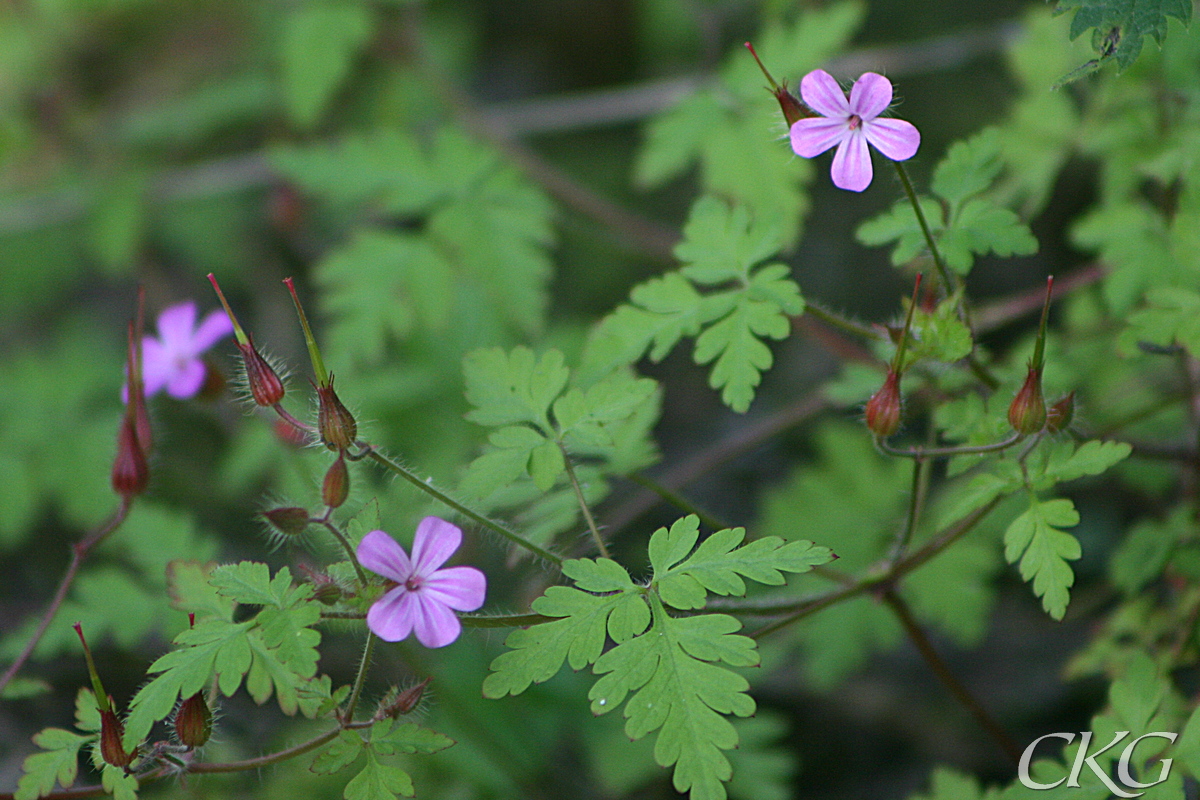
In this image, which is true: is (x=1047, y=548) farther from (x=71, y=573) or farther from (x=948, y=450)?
(x=71, y=573)

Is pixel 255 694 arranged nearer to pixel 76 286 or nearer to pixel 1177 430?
pixel 1177 430

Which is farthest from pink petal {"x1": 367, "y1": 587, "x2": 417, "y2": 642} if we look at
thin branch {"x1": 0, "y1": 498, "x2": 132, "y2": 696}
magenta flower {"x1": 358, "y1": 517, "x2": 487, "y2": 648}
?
thin branch {"x1": 0, "y1": 498, "x2": 132, "y2": 696}

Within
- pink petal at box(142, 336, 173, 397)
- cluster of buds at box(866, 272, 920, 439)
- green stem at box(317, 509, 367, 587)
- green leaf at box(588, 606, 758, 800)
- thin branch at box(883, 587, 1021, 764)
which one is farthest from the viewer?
pink petal at box(142, 336, 173, 397)

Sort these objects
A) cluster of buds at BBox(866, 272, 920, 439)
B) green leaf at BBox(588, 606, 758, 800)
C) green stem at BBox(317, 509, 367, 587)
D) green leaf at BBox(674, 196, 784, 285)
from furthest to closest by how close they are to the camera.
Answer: green leaf at BBox(674, 196, 784, 285) → cluster of buds at BBox(866, 272, 920, 439) → green stem at BBox(317, 509, 367, 587) → green leaf at BBox(588, 606, 758, 800)

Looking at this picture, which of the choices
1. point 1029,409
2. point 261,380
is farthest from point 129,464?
point 1029,409

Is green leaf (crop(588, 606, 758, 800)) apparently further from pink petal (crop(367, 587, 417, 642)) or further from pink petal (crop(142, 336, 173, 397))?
pink petal (crop(142, 336, 173, 397))

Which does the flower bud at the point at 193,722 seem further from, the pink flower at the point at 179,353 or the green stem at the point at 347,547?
the pink flower at the point at 179,353

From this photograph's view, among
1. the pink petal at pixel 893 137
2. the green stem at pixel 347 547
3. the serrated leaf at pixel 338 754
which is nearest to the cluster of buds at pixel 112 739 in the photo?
the serrated leaf at pixel 338 754

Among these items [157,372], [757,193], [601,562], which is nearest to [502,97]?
[757,193]
